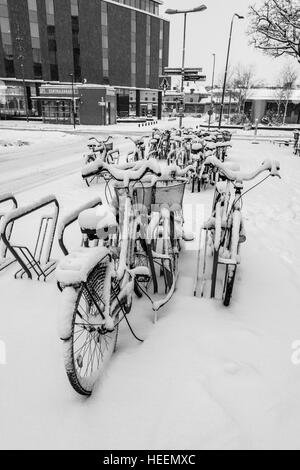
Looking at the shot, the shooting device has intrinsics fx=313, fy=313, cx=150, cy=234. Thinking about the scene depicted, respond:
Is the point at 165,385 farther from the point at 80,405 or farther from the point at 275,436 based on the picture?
the point at 275,436

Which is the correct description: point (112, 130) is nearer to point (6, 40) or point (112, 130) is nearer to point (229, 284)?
point (6, 40)

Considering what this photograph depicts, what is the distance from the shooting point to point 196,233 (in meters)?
5.07

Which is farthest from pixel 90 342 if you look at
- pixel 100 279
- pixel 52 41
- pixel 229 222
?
pixel 52 41

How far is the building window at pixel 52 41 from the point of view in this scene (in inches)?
1549

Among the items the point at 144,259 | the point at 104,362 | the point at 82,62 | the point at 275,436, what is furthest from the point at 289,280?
the point at 82,62

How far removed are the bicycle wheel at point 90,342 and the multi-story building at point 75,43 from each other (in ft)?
135

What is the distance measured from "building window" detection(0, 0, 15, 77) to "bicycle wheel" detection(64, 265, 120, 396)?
4601cm

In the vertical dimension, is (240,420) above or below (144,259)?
below

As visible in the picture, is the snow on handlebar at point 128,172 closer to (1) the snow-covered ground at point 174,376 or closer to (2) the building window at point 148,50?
(1) the snow-covered ground at point 174,376

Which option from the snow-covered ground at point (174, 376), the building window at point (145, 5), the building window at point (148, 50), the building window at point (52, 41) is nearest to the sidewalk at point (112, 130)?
the building window at point (52, 41)

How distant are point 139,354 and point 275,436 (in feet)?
3.36

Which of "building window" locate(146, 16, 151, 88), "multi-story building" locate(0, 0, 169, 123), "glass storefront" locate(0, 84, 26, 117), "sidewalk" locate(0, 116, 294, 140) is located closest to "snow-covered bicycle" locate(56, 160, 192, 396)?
"sidewalk" locate(0, 116, 294, 140)

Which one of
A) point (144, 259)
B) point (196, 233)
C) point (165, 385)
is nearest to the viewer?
point (165, 385)

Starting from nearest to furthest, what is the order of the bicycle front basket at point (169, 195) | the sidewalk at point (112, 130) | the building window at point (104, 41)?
the bicycle front basket at point (169, 195) → the sidewalk at point (112, 130) → the building window at point (104, 41)
